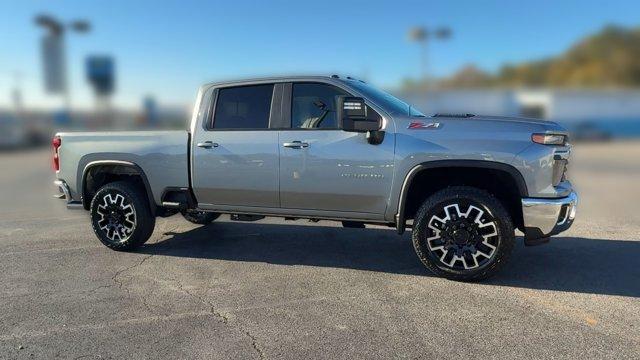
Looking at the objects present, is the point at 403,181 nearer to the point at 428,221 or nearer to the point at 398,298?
the point at 428,221

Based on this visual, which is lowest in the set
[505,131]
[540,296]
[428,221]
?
[540,296]

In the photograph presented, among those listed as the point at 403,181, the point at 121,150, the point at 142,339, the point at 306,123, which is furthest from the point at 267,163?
the point at 142,339

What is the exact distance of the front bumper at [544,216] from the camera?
462cm

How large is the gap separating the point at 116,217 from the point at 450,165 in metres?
3.92

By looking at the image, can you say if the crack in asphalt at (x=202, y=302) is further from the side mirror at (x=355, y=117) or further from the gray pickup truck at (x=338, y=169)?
the side mirror at (x=355, y=117)

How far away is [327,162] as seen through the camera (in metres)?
5.18

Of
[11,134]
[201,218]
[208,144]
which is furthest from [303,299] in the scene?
[11,134]

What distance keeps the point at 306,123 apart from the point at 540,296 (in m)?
2.79

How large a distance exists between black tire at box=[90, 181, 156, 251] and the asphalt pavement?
18 cm

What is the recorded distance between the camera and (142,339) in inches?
147

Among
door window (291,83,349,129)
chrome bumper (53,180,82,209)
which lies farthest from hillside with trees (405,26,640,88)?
chrome bumper (53,180,82,209)

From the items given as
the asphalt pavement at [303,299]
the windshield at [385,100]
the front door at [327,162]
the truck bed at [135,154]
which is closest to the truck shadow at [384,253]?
the asphalt pavement at [303,299]

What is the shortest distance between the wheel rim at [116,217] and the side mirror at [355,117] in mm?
2821

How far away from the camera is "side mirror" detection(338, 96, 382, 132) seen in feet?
16.2
